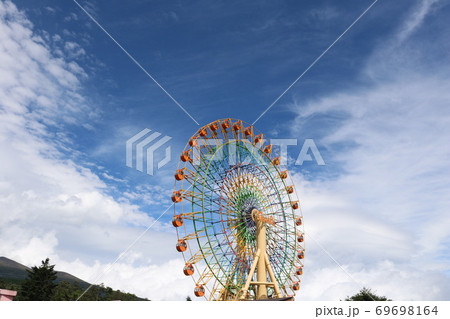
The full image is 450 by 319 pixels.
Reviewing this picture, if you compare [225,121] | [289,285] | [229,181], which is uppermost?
[225,121]

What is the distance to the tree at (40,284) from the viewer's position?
47656mm

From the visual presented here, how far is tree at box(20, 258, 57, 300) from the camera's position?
4766 centimetres

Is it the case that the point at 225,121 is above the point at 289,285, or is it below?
above

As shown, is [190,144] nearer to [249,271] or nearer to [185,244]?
[185,244]

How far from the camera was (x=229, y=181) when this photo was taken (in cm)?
3272

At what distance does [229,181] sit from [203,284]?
387 inches

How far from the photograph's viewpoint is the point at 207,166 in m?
30.7

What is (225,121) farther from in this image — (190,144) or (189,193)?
(189,193)

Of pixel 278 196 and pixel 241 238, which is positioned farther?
pixel 278 196

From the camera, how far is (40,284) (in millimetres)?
48344
